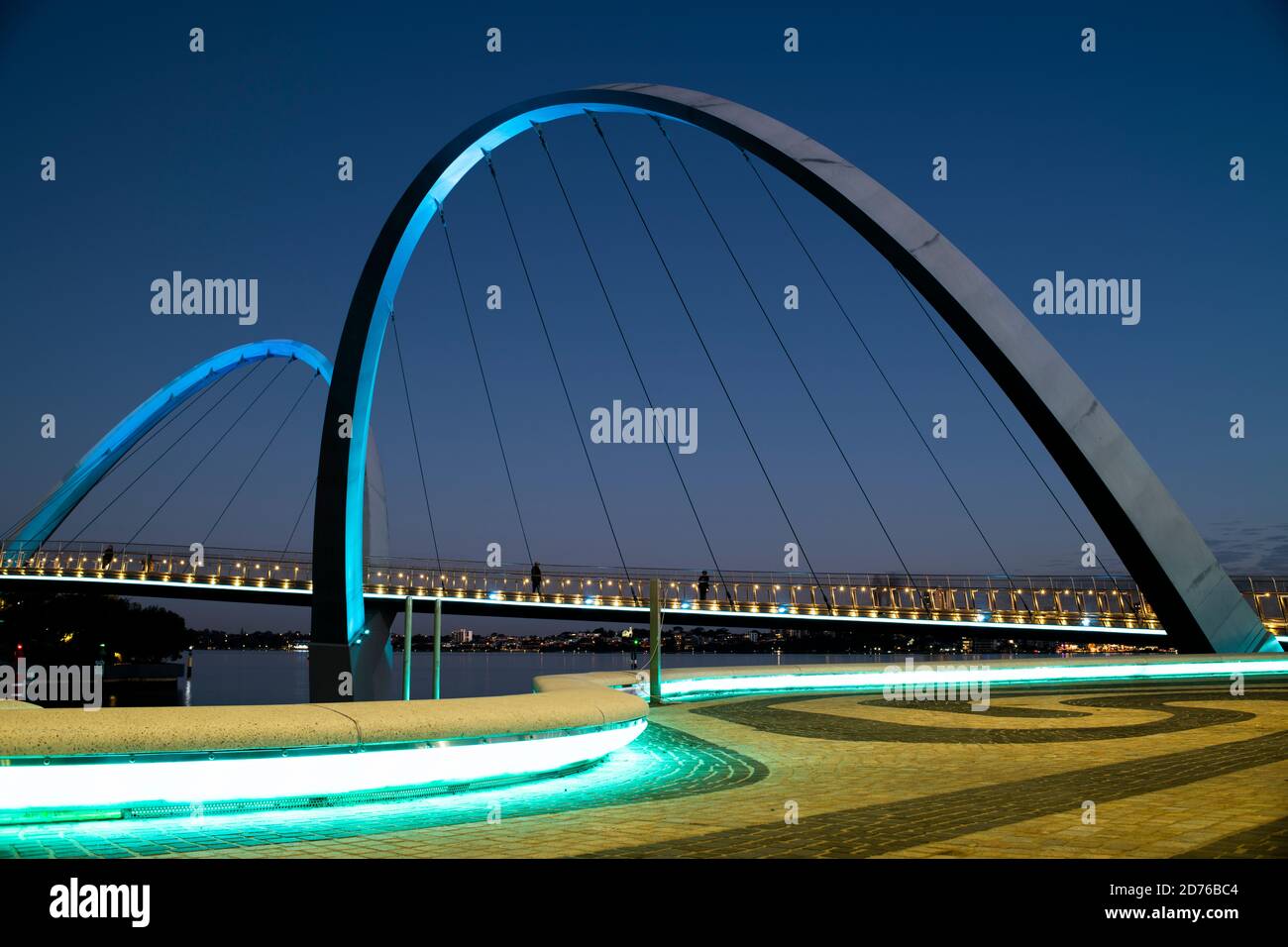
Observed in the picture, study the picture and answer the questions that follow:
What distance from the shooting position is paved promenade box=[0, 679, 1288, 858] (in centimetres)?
555

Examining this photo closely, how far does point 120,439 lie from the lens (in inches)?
2815

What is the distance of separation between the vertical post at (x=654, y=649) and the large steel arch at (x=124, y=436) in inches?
2170

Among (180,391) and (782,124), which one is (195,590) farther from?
(782,124)

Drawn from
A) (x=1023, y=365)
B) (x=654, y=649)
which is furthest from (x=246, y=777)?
(x=1023, y=365)

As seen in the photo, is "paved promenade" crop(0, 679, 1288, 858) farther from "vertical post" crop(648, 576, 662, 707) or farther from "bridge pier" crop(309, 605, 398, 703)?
"bridge pier" crop(309, 605, 398, 703)

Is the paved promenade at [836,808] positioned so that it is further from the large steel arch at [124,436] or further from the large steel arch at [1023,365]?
the large steel arch at [124,436]

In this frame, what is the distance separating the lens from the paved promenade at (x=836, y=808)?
5555 mm

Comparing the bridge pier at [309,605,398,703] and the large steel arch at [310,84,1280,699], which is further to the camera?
the bridge pier at [309,605,398,703]

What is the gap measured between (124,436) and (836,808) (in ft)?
244

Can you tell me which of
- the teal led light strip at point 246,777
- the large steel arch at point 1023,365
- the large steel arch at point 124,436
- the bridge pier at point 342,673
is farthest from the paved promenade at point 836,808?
the large steel arch at point 124,436

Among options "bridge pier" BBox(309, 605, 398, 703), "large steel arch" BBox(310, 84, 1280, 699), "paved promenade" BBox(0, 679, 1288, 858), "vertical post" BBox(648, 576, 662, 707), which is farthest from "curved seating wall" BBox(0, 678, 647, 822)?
"bridge pier" BBox(309, 605, 398, 703)

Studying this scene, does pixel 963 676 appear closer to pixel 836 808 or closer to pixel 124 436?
pixel 836 808

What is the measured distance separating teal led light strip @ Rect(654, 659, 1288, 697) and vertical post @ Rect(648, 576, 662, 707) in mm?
350
